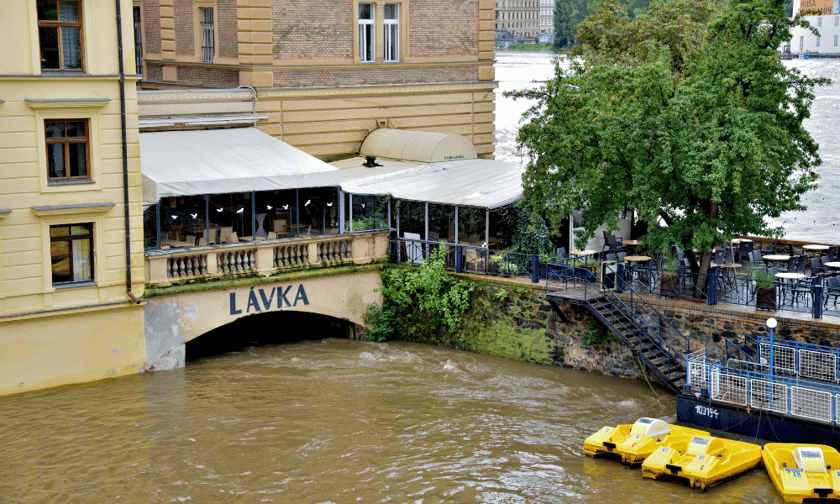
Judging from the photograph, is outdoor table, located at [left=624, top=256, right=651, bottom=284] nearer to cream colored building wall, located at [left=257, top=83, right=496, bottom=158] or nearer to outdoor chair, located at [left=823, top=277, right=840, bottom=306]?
outdoor chair, located at [left=823, top=277, right=840, bottom=306]

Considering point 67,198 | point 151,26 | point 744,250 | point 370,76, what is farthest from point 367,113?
point 744,250

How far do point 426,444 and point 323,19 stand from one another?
1545cm

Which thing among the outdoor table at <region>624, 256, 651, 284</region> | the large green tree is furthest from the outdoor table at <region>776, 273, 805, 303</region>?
the outdoor table at <region>624, 256, 651, 284</region>

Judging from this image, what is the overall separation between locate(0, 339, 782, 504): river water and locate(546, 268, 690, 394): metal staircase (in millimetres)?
727

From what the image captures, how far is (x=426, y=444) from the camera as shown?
66.8 feet

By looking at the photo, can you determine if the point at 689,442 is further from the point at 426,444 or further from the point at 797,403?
the point at 426,444

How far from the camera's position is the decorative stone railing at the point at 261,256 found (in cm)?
2388

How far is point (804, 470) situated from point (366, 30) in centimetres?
1996

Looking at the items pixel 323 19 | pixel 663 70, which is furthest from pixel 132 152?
pixel 663 70

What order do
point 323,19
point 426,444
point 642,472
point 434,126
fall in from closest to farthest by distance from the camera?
1. point 642,472
2. point 426,444
3. point 323,19
4. point 434,126

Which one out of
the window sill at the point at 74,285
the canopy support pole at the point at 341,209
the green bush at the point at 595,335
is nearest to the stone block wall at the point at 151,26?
the canopy support pole at the point at 341,209

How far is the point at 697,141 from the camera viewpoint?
21922 mm

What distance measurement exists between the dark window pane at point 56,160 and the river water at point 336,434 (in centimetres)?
497

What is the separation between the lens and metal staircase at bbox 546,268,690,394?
2238 centimetres
